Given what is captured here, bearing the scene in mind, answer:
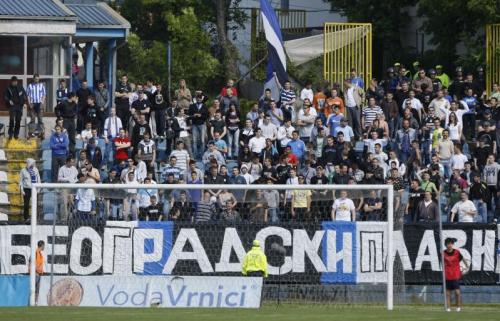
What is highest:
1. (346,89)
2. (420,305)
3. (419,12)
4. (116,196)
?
(419,12)

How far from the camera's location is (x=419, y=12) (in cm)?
4709

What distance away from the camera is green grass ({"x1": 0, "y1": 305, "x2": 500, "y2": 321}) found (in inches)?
914

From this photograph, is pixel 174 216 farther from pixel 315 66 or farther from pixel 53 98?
pixel 315 66

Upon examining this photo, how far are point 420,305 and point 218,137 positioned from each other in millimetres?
7855

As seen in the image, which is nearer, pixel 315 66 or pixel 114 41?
pixel 114 41

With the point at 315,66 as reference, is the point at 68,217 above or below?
below

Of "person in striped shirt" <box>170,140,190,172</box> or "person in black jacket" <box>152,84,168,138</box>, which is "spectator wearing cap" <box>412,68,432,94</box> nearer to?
"person in black jacket" <box>152,84,168,138</box>

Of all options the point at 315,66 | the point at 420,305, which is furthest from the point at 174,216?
the point at 315,66

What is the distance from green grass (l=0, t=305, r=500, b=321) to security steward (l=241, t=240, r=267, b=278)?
137cm

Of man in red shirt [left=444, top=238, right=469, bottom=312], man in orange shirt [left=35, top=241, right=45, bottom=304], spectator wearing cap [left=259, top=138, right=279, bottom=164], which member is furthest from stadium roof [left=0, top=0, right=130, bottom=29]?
man in red shirt [left=444, top=238, right=469, bottom=312]

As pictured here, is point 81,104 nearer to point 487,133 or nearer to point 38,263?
point 38,263

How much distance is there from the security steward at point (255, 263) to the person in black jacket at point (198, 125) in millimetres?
8689

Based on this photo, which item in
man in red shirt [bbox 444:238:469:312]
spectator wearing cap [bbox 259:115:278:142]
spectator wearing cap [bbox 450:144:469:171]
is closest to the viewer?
man in red shirt [bbox 444:238:469:312]

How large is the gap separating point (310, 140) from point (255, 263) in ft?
27.9
